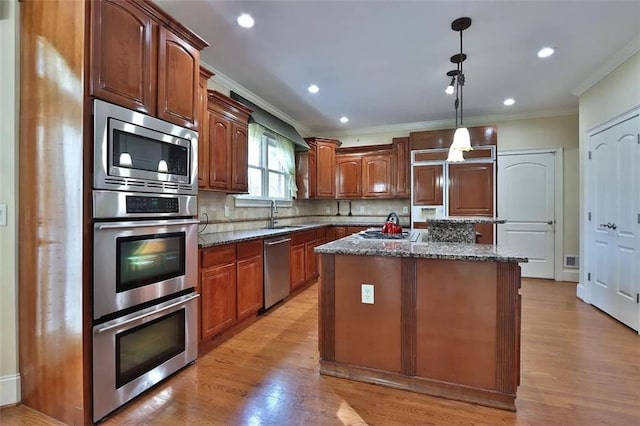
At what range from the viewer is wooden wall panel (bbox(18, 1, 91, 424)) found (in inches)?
65.7

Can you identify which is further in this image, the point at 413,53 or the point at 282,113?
the point at 282,113

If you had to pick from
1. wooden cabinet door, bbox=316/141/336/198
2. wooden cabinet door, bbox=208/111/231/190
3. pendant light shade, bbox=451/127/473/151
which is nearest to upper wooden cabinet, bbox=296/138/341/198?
wooden cabinet door, bbox=316/141/336/198

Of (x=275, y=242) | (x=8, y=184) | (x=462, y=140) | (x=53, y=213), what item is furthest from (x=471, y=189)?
(x=8, y=184)

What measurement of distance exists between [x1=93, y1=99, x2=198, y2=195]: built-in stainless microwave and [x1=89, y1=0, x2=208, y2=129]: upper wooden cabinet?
79mm

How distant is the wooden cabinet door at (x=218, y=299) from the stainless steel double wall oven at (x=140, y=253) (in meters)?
0.19

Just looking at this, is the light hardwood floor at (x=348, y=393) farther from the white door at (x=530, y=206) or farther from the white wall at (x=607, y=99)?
the white door at (x=530, y=206)

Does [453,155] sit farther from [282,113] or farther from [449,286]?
[282,113]

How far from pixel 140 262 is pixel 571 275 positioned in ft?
19.7

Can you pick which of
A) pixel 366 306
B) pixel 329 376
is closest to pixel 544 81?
pixel 366 306

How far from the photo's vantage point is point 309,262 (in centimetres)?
481

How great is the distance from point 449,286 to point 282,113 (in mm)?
4012

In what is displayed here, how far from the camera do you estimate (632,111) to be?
3115 millimetres

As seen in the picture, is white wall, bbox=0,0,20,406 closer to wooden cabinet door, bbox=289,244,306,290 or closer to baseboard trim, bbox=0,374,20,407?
baseboard trim, bbox=0,374,20,407

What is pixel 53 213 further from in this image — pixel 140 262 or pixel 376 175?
pixel 376 175
